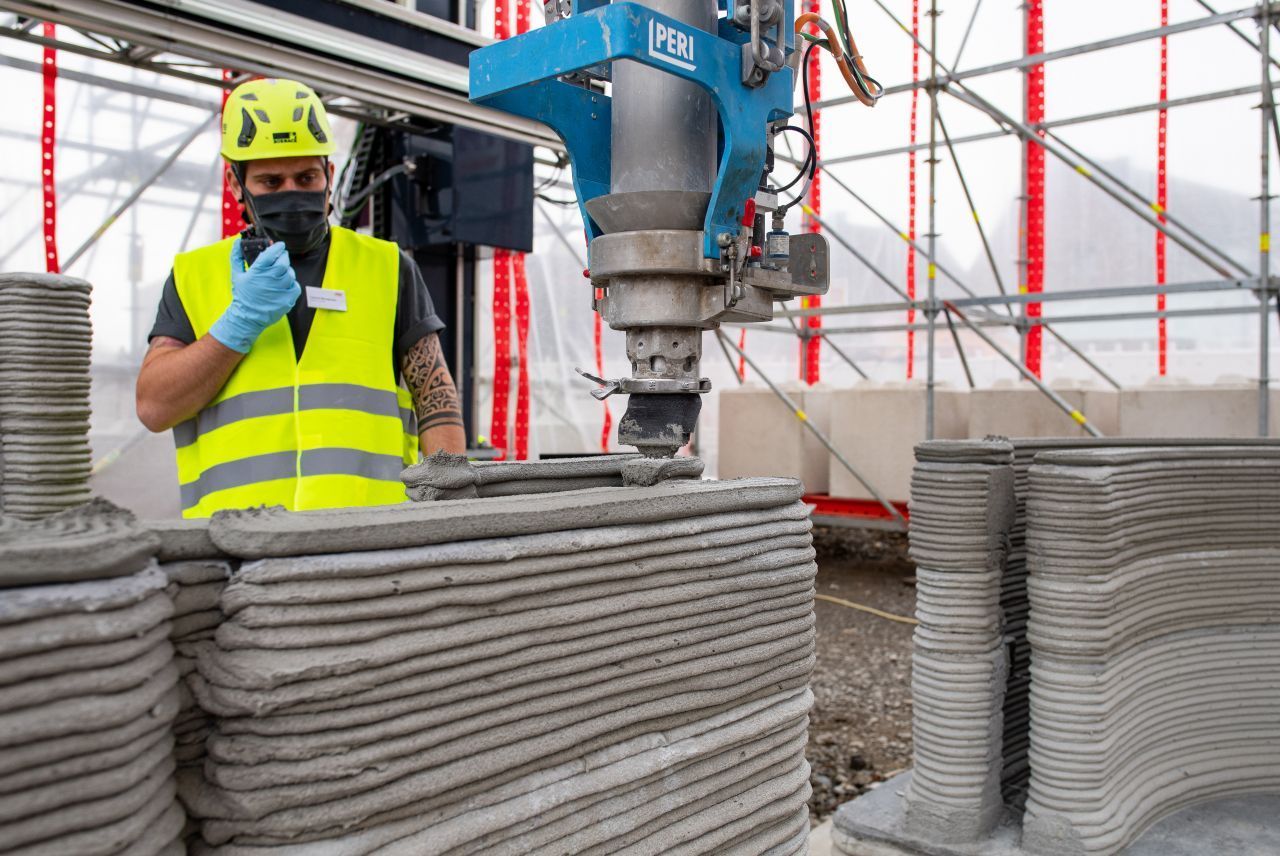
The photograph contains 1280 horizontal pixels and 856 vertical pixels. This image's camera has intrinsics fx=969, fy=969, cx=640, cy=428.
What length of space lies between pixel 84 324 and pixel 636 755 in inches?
135

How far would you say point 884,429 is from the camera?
764cm

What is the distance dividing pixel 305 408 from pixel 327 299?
9.9 inches

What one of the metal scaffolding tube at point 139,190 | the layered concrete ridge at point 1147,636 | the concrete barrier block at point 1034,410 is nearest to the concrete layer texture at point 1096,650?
the layered concrete ridge at point 1147,636

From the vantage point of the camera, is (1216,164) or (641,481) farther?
(1216,164)

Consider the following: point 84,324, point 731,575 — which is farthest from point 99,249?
point 731,575

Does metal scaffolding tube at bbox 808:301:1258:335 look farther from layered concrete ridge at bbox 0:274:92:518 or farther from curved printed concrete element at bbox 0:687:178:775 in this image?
curved printed concrete element at bbox 0:687:178:775

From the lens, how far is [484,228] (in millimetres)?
5836

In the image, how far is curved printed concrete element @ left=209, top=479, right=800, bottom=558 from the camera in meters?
0.99

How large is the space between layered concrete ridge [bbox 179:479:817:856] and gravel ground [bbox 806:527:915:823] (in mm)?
2759

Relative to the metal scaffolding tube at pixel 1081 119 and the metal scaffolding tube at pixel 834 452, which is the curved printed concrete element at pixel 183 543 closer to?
the metal scaffolding tube at pixel 834 452

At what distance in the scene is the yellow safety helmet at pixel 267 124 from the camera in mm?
2021

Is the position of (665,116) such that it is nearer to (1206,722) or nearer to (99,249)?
(1206,722)

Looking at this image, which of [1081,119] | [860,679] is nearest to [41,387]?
[860,679]

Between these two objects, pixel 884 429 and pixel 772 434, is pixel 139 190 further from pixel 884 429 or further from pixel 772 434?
pixel 884 429
